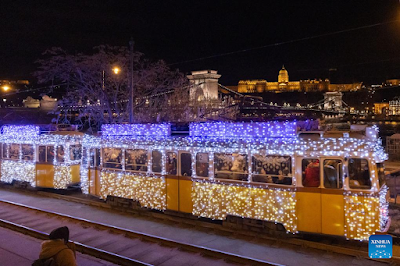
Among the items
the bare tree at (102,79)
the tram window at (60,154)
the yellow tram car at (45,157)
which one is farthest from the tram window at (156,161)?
the bare tree at (102,79)

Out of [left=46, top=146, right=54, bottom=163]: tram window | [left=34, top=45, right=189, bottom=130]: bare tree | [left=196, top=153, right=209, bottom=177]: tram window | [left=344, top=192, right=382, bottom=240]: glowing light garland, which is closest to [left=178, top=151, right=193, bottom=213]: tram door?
[left=196, top=153, right=209, bottom=177]: tram window

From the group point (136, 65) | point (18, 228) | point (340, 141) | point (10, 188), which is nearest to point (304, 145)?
point (340, 141)

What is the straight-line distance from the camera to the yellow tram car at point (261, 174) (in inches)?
313

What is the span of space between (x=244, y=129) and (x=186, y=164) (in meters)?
2.09

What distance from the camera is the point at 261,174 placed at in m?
9.14

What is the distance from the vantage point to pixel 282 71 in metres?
188

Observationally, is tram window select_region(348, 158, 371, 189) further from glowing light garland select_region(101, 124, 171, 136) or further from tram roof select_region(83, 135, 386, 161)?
glowing light garland select_region(101, 124, 171, 136)

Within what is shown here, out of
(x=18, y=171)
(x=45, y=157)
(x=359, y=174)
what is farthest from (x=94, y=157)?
(x=359, y=174)

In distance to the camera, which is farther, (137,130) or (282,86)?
(282,86)

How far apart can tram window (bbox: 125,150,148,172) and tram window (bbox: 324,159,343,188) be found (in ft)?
18.7

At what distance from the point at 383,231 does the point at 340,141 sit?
213 centimetres

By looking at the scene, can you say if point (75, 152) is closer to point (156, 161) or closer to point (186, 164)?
point (156, 161)

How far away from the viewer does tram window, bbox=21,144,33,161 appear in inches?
640

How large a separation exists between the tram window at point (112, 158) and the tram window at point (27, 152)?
211 inches
